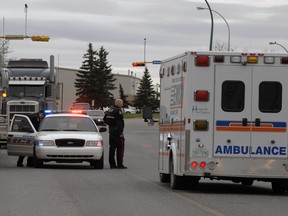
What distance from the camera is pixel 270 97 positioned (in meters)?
14.8

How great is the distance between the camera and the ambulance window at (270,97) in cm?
1481

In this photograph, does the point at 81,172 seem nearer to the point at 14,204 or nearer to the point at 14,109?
the point at 14,204

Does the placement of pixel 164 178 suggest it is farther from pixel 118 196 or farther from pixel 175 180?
pixel 118 196

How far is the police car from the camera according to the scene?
21391mm

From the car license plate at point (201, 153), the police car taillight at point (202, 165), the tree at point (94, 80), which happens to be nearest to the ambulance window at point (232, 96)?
the car license plate at point (201, 153)

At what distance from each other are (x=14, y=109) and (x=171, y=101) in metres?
20.8

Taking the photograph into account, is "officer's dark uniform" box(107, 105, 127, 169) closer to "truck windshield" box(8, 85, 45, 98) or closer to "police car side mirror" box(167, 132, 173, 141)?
"police car side mirror" box(167, 132, 173, 141)

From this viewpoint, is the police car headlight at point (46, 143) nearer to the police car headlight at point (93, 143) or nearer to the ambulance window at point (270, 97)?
the police car headlight at point (93, 143)

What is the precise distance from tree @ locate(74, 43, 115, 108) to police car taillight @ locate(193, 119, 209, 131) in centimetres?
11695

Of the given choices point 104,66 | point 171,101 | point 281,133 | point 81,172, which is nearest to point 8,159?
point 81,172

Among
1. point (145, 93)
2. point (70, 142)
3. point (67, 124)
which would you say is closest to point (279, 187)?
point (70, 142)

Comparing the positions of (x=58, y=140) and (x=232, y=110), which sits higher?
(x=232, y=110)

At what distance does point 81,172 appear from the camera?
20.3 meters

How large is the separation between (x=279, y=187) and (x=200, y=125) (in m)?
2.51
